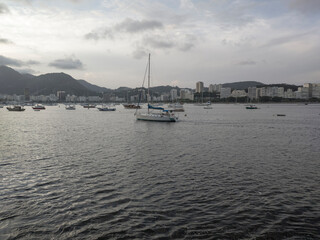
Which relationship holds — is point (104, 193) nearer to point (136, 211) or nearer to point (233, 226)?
point (136, 211)

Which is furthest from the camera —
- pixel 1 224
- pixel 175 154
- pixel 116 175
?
pixel 175 154

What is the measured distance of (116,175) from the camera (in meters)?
17.2

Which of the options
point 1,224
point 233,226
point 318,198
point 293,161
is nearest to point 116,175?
point 1,224

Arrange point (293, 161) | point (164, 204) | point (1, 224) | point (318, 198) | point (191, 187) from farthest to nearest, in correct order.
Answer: point (293, 161)
point (191, 187)
point (318, 198)
point (164, 204)
point (1, 224)

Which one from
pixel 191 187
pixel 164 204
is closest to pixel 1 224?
pixel 164 204

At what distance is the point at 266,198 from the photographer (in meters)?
13.2

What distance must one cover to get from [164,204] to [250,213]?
4147 millimetres

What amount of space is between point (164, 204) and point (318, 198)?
27.9ft

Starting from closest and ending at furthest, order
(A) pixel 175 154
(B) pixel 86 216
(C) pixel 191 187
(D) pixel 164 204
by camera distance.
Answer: (B) pixel 86 216, (D) pixel 164 204, (C) pixel 191 187, (A) pixel 175 154

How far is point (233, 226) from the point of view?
10.2 meters

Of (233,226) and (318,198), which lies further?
(318,198)

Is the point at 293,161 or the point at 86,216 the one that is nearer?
the point at 86,216

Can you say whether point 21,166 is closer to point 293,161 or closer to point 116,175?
point 116,175

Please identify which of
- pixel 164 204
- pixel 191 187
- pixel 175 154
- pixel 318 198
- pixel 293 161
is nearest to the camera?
pixel 164 204
